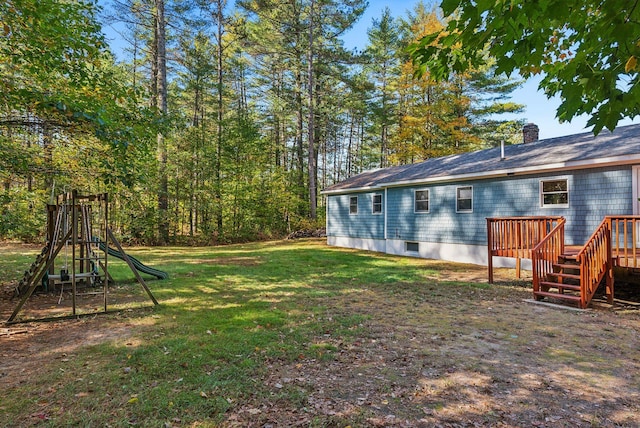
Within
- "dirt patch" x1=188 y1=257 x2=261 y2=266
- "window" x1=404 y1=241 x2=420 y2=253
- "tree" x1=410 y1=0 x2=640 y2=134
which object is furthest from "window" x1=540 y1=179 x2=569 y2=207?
"dirt patch" x1=188 y1=257 x2=261 y2=266

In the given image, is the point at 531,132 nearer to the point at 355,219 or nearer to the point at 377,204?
the point at 377,204

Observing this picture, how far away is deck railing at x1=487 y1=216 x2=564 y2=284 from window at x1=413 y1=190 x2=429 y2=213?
464 cm

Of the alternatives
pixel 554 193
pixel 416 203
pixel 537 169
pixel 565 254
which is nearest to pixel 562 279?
pixel 565 254

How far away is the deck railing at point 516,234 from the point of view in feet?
25.2

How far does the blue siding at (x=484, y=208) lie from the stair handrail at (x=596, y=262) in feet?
9.25

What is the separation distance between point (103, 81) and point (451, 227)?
10878 millimetres

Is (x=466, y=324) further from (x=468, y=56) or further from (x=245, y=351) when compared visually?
(x=468, y=56)

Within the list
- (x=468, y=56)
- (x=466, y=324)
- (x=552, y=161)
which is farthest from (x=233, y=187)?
(x=468, y=56)

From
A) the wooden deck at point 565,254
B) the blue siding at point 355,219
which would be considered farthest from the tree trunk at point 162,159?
the wooden deck at point 565,254

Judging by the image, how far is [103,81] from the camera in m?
5.97

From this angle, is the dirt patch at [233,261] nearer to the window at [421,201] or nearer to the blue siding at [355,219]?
the blue siding at [355,219]

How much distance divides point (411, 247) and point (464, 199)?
3089mm

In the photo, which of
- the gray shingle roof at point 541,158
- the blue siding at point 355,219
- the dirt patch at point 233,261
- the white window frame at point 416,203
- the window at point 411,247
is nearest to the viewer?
the gray shingle roof at point 541,158

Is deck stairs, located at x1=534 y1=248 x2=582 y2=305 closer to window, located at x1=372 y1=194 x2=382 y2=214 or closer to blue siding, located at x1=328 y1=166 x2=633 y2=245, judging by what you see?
blue siding, located at x1=328 y1=166 x2=633 y2=245
